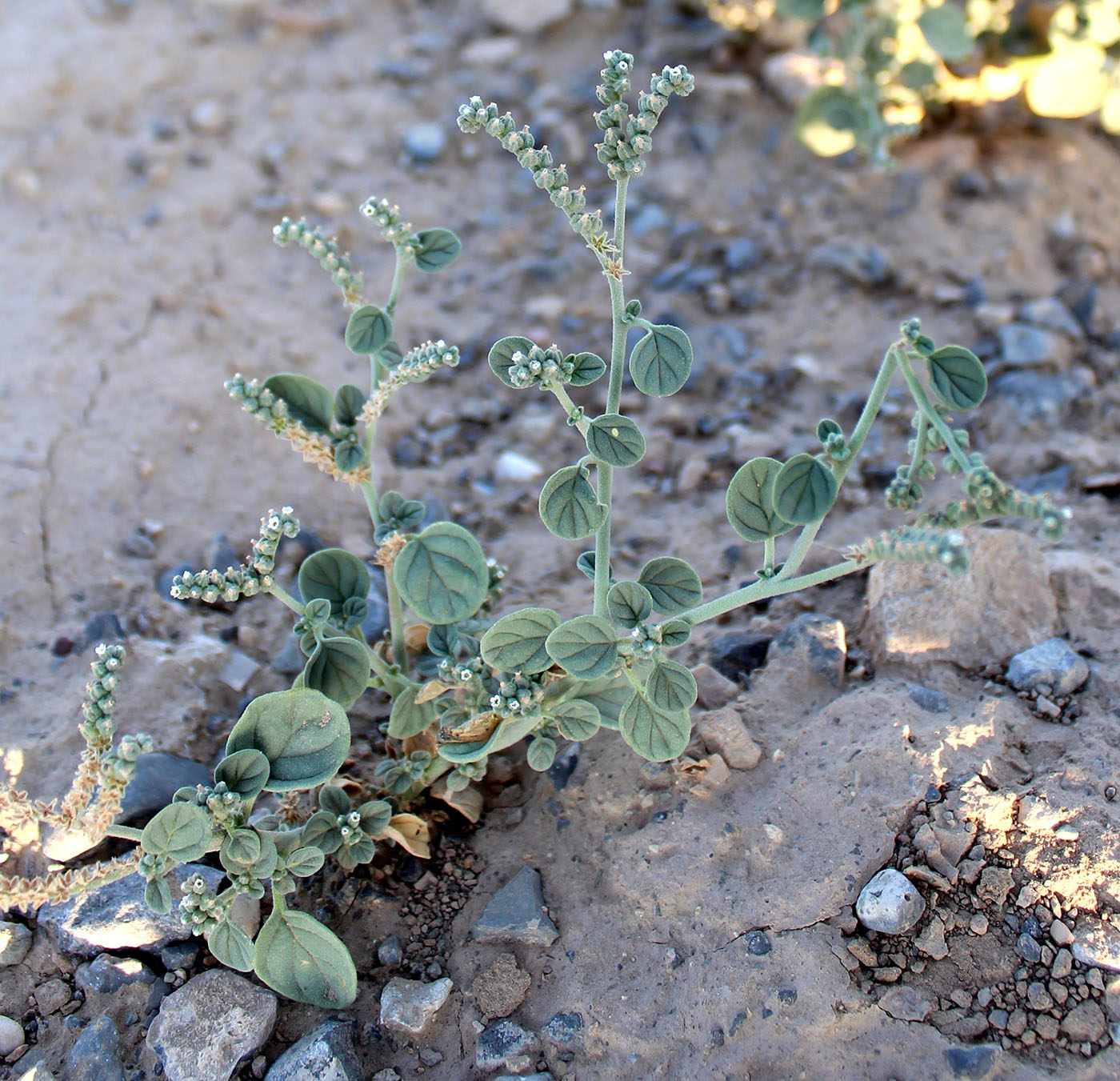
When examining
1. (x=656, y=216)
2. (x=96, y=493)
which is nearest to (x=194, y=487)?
(x=96, y=493)

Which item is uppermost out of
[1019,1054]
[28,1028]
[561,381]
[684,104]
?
[561,381]

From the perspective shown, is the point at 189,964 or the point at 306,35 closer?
the point at 189,964

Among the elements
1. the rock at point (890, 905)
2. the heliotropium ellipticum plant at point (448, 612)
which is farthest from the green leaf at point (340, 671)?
the rock at point (890, 905)

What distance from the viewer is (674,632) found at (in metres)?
1.99

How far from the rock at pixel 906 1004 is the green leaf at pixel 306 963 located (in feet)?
3.22

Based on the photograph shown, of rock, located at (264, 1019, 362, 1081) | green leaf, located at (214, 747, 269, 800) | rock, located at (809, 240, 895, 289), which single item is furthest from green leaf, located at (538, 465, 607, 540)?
rock, located at (809, 240, 895, 289)

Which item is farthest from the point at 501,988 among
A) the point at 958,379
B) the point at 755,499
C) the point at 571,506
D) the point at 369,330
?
the point at 958,379

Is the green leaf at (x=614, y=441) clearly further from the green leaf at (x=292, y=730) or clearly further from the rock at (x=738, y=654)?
the rock at (x=738, y=654)

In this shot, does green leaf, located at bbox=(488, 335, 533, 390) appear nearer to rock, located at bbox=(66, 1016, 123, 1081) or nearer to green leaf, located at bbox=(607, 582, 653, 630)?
green leaf, located at bbox=(607, 582, 653, 630)

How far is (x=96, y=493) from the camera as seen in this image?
3.09 metres

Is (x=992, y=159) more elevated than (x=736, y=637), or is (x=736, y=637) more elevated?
(x=992, y=159)

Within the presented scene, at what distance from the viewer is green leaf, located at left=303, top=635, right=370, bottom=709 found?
2115mm

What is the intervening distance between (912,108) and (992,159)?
37 cm

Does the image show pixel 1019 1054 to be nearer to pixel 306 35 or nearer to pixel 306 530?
pixel 306 530
